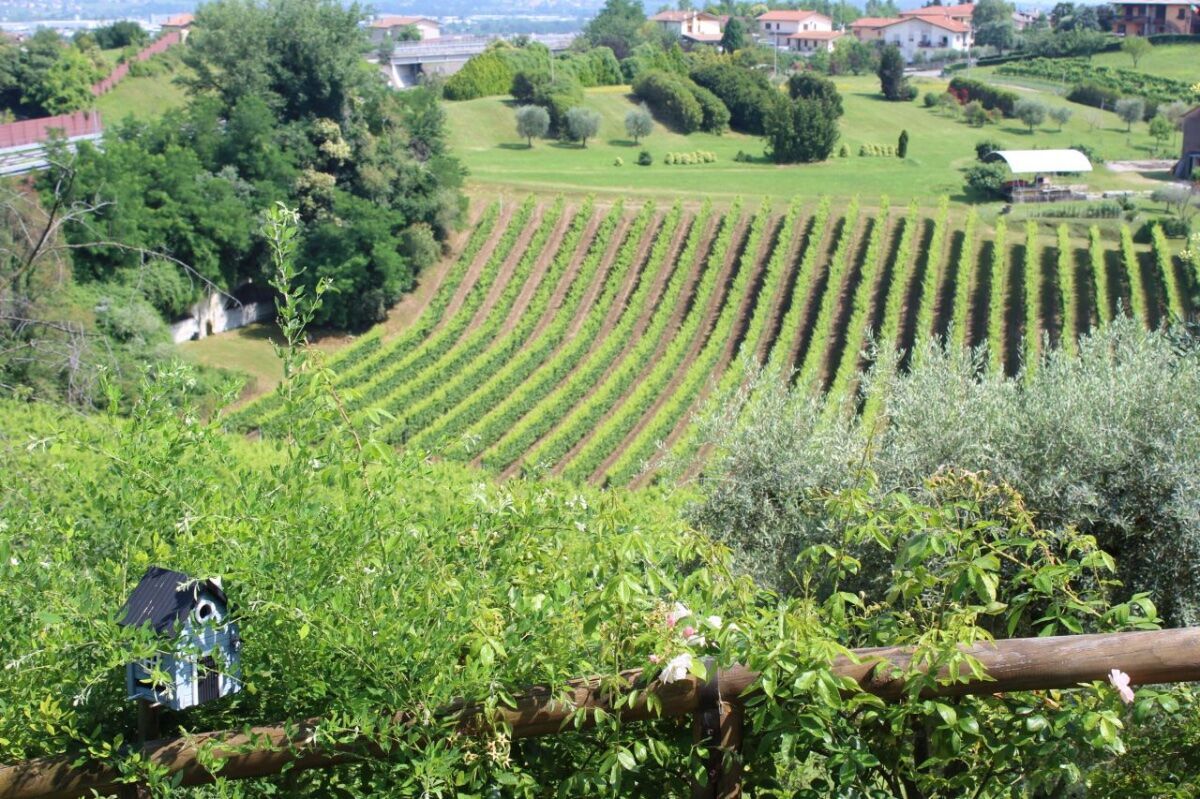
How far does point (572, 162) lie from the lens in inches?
1887

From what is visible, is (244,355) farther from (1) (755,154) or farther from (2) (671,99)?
(2) (671,99)

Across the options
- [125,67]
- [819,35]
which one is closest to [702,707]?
[125,67]

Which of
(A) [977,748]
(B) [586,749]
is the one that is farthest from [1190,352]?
(B) [586,749]

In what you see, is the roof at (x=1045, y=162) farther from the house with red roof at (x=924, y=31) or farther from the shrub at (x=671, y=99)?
the house with red roof at (x=924, y=31)

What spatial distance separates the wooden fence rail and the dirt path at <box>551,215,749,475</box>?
20.4 m

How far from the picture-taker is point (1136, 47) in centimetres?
7469

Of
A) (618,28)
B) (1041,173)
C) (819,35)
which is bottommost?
(1041,173)

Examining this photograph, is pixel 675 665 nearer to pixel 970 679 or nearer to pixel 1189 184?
pixel 970 679

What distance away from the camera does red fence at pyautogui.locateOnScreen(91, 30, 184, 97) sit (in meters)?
58.9

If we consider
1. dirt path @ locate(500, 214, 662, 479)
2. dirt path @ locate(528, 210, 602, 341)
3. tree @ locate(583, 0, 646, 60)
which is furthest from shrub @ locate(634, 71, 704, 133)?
tree @ locate(583, 0, 646, 60)

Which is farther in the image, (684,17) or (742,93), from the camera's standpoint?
(684,17)

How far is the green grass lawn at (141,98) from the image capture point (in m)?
57.0

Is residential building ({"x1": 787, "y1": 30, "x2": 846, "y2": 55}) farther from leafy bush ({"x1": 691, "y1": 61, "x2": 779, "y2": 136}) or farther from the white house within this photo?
leafy bush ({"x1": 691, "y1": 61, "x2": 779, "y2": 136})

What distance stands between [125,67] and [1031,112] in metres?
48.4
